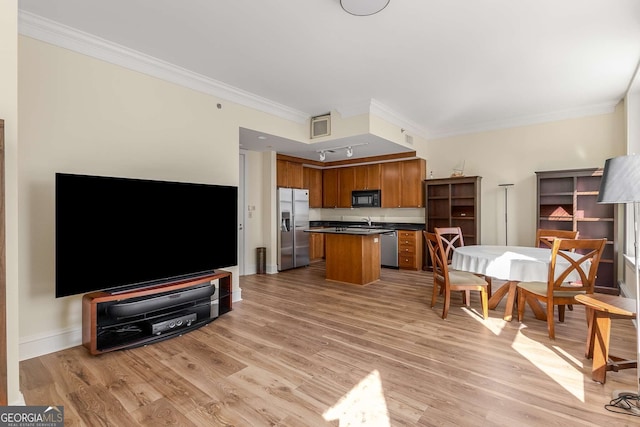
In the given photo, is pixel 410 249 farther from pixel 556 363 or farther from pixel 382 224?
pixel 556 363

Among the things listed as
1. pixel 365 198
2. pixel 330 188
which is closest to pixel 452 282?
pixel 365 198

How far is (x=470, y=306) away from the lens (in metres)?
3.93

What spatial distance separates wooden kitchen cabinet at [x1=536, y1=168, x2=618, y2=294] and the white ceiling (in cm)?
123

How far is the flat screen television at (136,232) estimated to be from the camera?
2.52 m

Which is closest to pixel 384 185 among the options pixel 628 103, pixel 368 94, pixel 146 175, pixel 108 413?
pixel 368 94

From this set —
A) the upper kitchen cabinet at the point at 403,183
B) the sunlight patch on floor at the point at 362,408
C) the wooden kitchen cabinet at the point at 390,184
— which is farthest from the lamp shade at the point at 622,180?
the wooden kitchen cabinet at the point at 390,184

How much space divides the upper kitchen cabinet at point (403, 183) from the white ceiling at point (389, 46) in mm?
2001

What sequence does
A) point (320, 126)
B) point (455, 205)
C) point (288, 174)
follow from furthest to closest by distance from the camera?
point (288, 174), point (455, 205), point (320, 126)

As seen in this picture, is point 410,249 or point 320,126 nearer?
point 320,126

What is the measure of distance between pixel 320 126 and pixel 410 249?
3170mm

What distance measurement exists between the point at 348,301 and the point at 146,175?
2.96 m

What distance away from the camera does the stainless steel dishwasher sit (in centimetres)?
651

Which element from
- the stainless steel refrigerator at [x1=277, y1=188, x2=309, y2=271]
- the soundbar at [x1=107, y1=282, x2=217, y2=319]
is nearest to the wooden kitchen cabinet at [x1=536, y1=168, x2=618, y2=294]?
the stainless steel refrigerator at [x1=277, y1=188, x2=309, y2=271]

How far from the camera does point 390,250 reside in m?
6.59
